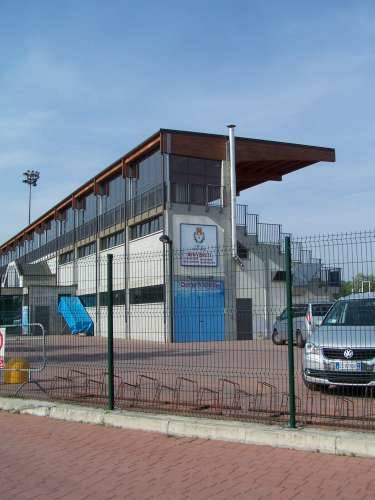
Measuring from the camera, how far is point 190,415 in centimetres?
845

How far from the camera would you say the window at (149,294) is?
903cm

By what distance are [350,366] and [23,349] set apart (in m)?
7.16

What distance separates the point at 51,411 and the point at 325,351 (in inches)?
170

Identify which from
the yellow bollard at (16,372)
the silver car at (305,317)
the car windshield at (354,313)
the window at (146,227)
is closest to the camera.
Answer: the silver car at (305,317)

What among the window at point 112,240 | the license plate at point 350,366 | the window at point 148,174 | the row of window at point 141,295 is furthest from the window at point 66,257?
the license plate at point 350,366

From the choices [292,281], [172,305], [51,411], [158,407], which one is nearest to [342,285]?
[292,281]

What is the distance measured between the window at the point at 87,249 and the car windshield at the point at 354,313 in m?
31.7

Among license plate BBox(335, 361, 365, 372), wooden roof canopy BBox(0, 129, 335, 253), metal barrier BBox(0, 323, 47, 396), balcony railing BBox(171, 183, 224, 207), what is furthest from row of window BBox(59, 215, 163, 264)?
license plate BBox(335, 361, 365, 372)

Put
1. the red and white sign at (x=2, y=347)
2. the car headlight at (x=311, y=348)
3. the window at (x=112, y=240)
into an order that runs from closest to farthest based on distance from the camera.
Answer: the car headlight at (x=311, y=348) < the red and white sign at (x=2, y=347) < the window at (x=112, y=240)

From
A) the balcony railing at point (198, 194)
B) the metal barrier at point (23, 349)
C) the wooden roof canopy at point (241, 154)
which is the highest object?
the wooden roof canopy at point (241, 154)

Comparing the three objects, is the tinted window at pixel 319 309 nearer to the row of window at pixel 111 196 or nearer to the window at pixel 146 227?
the window at pixel 146 227

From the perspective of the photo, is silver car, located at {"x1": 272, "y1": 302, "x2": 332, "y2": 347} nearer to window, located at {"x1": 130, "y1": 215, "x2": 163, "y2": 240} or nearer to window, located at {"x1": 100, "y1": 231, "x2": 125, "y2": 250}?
window, located at {"x1": 130, "y1": 215, "x2": 163, "y2": 240}

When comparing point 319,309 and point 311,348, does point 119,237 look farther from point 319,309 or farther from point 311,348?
point 319,309

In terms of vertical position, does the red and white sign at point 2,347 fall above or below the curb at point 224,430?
above
